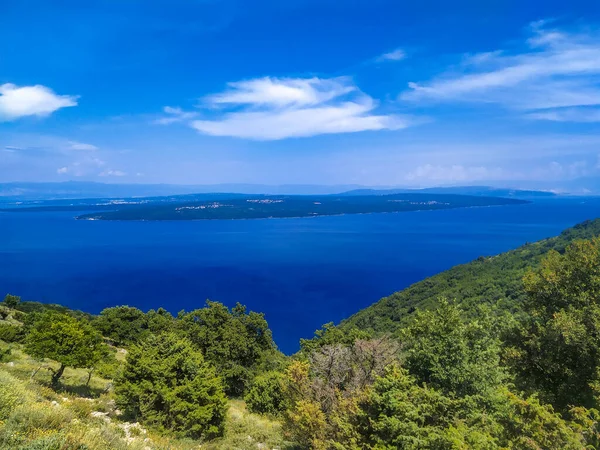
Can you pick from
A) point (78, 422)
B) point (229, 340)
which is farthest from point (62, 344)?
point (229, 340)

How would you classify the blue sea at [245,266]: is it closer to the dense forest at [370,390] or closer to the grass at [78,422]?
the grass at [78,422]

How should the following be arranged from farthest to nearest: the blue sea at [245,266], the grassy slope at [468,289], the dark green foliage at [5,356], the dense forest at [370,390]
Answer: the blue sea at [245,266] < the grassy slope at [468,289] < the dark green foliage at [5,356] < the dense forest at [370,390]

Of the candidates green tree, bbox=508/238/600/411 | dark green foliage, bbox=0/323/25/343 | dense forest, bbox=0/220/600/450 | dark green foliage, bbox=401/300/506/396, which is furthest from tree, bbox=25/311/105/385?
green tree, bbox=508/238/600/411

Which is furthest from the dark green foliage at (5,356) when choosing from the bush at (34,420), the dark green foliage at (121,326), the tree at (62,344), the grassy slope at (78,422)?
the bush at (34,420)

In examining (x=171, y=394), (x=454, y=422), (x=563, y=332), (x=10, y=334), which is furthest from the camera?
(x=10, y=334)

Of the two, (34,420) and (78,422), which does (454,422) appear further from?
(34,420)

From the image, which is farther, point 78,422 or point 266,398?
point 266,398
